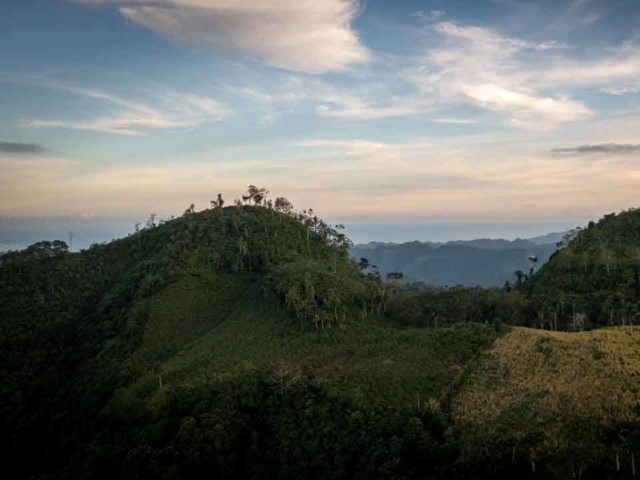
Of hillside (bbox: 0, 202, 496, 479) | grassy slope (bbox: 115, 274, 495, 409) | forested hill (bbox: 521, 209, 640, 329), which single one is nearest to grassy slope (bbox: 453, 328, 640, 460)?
hillside (bbox: 0, 202, 496, 479)

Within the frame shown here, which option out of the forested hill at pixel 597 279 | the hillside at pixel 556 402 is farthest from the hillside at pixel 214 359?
the forested hill at pixel 597 279

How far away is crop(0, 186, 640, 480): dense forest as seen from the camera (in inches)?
1475

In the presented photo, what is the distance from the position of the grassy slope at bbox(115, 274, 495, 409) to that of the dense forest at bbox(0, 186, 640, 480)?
12.5 inches

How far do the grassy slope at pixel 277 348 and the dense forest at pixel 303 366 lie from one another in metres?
0.32

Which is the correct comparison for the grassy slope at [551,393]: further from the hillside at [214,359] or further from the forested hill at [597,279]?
the forested hill at [597,279]

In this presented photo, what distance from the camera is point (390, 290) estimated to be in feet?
273

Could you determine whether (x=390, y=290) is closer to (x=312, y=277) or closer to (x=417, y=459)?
(x=312, y=277)

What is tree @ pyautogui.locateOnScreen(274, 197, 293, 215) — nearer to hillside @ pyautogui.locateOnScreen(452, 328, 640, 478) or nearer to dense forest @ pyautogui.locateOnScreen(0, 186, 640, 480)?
dense forest @ pyautogui.locateOnScreen(0, 186, 640, 480)

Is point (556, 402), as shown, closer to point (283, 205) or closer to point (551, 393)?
point (551, 393)

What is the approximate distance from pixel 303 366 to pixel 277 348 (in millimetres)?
7616

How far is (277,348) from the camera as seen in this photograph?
211ft

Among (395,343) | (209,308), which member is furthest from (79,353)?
(395,343)

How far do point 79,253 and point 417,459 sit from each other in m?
111

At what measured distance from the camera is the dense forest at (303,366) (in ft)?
123
